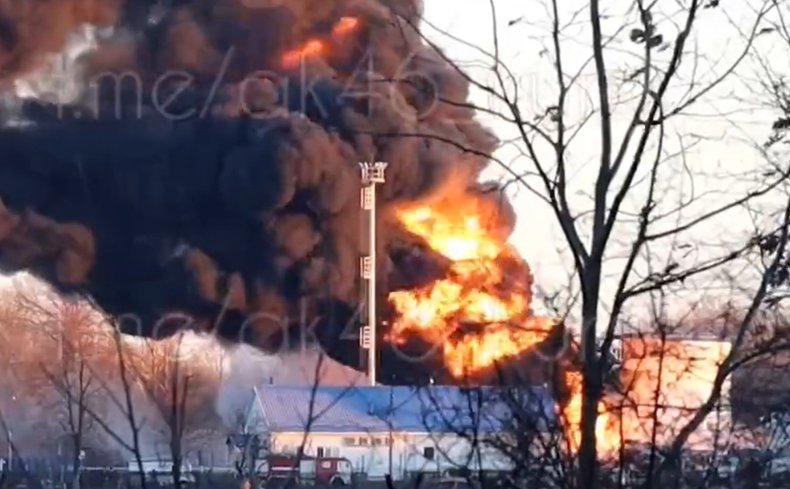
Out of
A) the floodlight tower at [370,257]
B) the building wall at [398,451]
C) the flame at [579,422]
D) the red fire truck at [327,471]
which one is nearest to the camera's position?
the flame at [579,422]

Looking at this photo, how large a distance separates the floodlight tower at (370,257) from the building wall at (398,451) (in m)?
2.66

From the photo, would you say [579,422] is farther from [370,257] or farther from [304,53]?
[304,53]

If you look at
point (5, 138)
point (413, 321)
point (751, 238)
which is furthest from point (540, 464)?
point (5, 138)

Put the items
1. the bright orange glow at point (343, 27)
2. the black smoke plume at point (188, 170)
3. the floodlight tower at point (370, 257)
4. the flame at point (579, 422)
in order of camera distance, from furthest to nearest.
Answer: the bright orange glow at point (343, 27), the black smoke plume at point (188, 170), the floodlight tower at point (370, 257), the flame at point (579, 422)

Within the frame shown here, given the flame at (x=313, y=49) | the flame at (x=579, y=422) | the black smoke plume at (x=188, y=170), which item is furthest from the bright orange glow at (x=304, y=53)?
the flame at (x=579, y=422)

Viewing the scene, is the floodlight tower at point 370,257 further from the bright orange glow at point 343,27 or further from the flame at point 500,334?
the flame at point 500,334

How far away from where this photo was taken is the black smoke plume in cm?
2920

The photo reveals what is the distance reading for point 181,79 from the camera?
30.8m

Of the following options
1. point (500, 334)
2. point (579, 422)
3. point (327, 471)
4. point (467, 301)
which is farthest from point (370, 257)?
point (579, 422)

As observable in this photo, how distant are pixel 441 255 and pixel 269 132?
409 cm

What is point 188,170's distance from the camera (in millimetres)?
31141

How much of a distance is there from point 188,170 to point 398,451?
20.2 metres

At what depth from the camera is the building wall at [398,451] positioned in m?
5.02

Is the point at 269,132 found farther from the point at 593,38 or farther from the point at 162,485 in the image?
the point at 593,38
